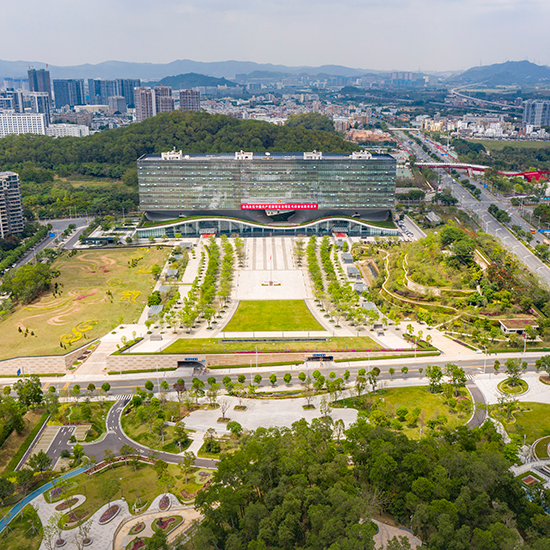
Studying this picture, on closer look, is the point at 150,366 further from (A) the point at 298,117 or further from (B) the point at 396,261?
(A) the point at 298,117

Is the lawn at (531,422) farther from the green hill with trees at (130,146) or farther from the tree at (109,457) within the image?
the green hill with trees at (130,146)

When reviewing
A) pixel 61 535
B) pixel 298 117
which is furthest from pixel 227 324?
pixel 298 117

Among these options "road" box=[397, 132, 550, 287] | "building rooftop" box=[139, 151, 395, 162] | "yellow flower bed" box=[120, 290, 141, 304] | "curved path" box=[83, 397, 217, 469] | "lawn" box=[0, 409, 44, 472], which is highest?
"building rooftop" box=[139, 151, 395, 162]

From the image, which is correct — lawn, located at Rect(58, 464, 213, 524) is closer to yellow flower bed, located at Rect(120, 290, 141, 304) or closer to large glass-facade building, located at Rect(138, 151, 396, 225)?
yellow flower bed, located at Rect(120, 290, 141, 304)

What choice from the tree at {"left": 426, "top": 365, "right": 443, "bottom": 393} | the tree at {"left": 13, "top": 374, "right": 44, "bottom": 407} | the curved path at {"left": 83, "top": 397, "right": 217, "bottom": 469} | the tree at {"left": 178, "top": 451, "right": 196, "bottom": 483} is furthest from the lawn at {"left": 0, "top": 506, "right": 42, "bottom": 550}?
the tree at {"left": 426, "top": 365, "right": 443, "bottom": 393}

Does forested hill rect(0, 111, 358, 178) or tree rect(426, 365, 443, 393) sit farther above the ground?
forested hill rect(0, 111, 358, 178)

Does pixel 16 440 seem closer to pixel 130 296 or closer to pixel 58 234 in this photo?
pixel 130 296
